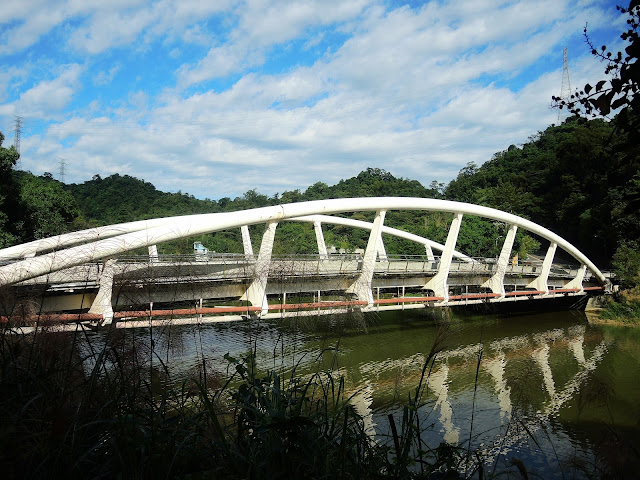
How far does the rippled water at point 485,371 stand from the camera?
12.9 ft

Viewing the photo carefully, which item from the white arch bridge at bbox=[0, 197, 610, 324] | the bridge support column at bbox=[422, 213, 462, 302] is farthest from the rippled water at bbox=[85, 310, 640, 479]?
the bridge support column at bbox=[422, 213, 462, 302]

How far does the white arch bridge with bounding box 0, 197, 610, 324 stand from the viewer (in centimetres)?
738

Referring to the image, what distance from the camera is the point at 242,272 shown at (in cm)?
1359

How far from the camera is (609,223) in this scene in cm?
3491

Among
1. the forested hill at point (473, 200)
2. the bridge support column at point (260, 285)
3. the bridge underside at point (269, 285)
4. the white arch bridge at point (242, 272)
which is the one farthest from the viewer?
the forested hill at point (473, 200)

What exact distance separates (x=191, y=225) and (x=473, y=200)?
42.4m

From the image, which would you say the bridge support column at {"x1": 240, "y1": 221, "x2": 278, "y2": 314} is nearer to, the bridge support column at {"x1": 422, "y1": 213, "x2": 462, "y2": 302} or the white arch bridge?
the white arch bridge

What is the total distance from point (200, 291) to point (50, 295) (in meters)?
3.70

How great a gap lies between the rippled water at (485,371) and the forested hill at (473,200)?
10710 millimetres

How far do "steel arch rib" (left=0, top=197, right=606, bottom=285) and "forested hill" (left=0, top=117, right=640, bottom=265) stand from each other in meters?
13.3

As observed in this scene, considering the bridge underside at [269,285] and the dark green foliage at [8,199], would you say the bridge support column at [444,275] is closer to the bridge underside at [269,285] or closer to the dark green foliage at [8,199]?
the bridge underside at [269,285]

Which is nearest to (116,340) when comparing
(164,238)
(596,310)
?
(164,238)

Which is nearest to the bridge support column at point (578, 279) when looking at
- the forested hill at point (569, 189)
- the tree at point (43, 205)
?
the forested hill at point (569, 189)

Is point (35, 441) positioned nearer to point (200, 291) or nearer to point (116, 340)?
point (116, 340)
